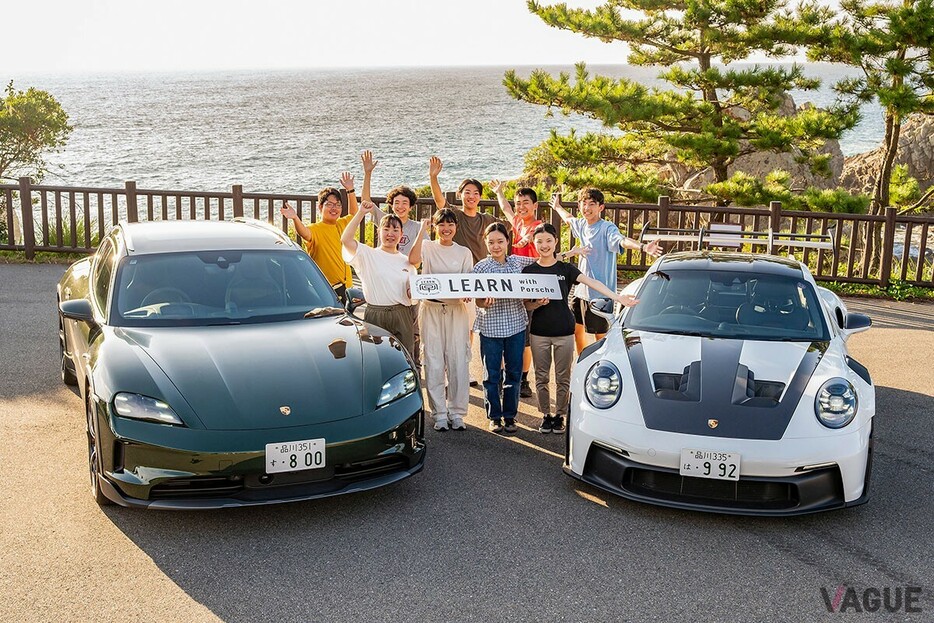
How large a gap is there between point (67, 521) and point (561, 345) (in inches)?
147

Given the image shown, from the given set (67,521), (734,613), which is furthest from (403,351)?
(734,613)

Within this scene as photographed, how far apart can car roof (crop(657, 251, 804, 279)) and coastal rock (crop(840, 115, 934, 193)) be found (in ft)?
109

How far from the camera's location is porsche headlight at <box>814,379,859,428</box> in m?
5.58

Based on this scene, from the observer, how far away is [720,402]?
5.65 metres

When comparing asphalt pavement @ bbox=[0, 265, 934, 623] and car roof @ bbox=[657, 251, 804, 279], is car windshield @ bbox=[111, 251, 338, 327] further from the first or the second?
car roof @ bbox=[657, 251, 804, 279]

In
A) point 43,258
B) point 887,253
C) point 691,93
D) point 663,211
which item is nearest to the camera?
point 887,253

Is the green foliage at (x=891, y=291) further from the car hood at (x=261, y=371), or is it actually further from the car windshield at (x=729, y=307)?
the car hood at (x=261, y=371)

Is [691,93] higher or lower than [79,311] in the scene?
higher

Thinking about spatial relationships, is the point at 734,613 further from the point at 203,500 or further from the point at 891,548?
the point at 203,500

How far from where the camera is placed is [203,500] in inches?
203

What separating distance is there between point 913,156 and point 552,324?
39621 mm

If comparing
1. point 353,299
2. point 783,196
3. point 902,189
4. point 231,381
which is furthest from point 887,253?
point 231,381

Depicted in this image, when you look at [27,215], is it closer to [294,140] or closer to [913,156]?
[913,156]

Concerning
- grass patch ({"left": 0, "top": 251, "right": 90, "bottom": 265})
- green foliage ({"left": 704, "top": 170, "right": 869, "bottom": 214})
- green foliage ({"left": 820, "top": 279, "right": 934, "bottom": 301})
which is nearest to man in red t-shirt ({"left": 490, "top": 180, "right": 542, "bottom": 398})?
green foliage ({"left": 820, "top": 279, "right": 934, "bottom": 301})
